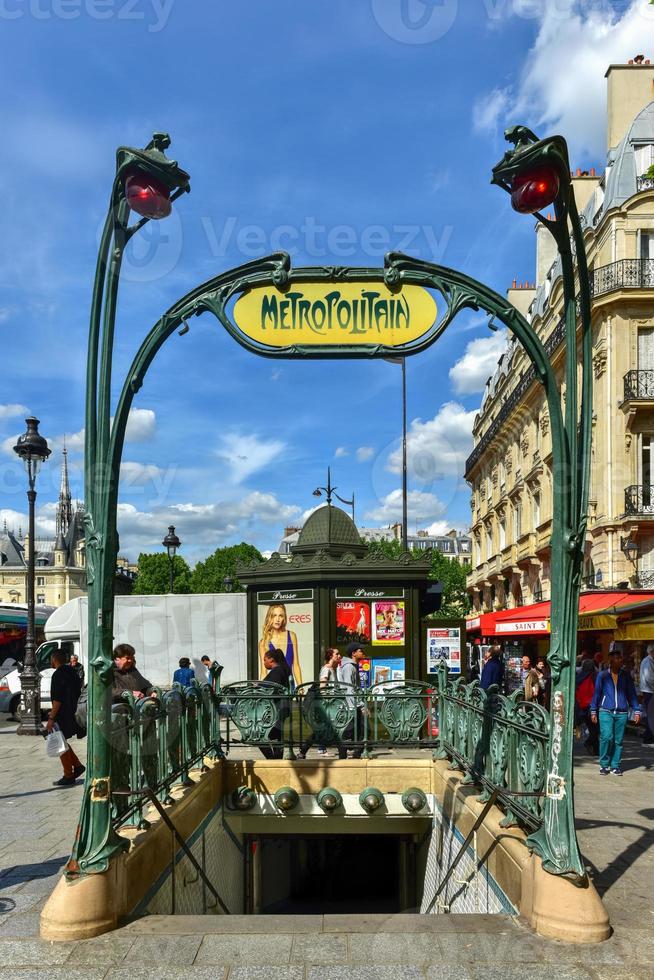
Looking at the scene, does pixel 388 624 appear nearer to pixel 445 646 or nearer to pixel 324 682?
pixel 445 646

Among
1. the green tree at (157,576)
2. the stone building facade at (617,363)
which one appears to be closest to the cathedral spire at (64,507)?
the green tree at (157,576)

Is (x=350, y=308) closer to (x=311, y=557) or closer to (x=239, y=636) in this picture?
(x=311, y=557)

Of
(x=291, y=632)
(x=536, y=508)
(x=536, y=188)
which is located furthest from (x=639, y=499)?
(x=536, y=188)

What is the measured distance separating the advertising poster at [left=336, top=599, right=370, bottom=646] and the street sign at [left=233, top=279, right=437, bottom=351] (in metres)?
8.70

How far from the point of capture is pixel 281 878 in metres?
12.8

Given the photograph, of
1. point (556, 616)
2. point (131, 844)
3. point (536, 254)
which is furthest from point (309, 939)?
point (536, 254)

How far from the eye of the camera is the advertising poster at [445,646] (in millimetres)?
14758

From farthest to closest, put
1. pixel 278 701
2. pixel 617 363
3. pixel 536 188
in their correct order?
pixel 617 363 → pixel 278 701 → pixel 536 188

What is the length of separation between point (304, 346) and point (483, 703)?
3.74 m

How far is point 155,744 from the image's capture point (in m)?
6.94

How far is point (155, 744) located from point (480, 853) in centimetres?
288

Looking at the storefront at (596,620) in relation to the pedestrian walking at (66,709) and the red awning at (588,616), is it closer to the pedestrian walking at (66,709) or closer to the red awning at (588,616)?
the red awning at (588,616)

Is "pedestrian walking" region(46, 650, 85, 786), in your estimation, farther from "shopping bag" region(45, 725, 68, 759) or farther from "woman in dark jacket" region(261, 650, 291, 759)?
"woman in dark jacket" region(261, 650, 291, 759)

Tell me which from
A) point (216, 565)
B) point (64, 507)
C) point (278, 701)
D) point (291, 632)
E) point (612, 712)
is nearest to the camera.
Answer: point (278, 701)
